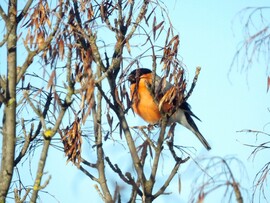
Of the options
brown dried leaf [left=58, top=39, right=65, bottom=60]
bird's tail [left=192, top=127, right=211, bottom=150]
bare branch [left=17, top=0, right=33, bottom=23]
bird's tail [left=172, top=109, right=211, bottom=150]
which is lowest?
brown dried leaf [left=58, top=39, right=65, bottom=60]

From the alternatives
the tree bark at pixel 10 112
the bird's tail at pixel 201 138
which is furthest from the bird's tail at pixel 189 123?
the tree bark at pixel 10 112

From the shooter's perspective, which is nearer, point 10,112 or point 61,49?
point 61,49

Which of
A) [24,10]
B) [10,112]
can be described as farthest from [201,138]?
[10,112]

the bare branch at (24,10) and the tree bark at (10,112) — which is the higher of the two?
the bare branch at (24,10)

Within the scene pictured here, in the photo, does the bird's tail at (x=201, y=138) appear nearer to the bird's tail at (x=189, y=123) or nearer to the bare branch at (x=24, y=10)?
the bird's tail at (x=189, y=123)

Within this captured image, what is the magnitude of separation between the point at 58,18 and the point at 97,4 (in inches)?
17.2

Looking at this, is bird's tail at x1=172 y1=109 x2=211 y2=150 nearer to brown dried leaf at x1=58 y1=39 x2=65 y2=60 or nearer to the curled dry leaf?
the curled dry leaf

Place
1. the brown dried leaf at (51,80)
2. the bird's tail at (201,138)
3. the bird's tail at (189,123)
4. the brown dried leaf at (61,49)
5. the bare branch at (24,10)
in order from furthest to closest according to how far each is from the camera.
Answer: the bird's tail at (189,123)
the bird's tail at (201,138)
the bare branch at (24,10)
the brown dried leaf at (61,49)
the brown dried leaf at (51,80)

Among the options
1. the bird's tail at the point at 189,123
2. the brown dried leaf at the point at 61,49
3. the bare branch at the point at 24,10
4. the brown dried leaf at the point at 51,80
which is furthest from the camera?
the bird's tail at the point at 189,123

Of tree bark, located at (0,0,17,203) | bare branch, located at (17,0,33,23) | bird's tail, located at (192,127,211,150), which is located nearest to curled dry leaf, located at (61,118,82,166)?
tree bark, located at (0,0,17,203)

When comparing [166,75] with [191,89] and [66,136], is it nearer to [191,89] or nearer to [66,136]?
[191,89]

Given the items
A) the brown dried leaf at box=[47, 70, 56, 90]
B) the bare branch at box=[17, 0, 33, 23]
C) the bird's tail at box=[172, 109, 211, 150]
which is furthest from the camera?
the bird's tail at box=[172, 109, 211, 150]

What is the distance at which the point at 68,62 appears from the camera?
2.72 meters

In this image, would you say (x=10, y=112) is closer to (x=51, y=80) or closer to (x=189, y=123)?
(x=51, y=80)
